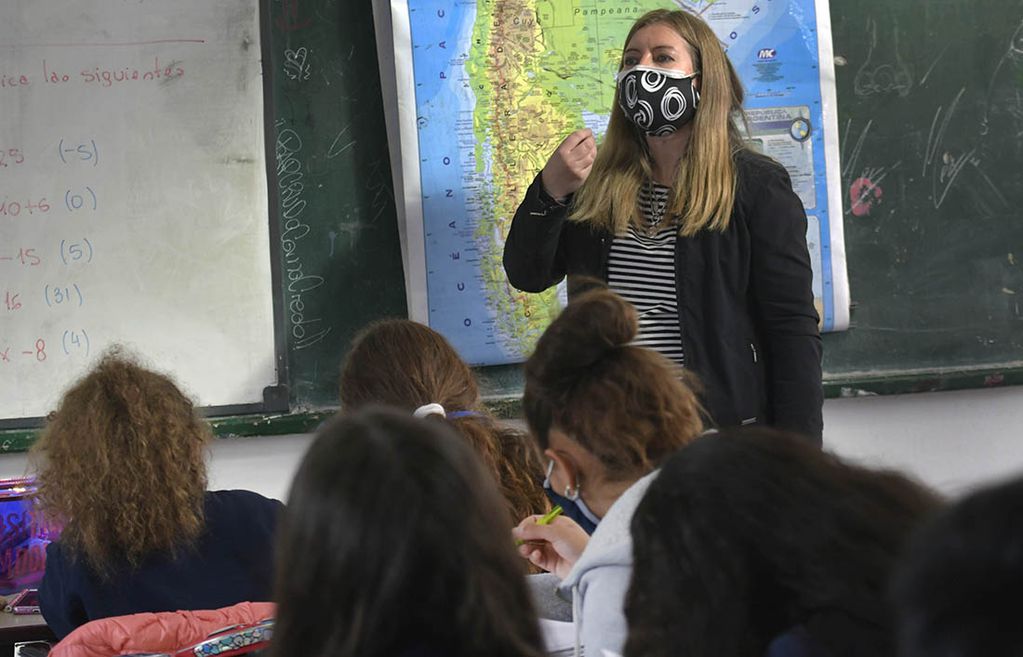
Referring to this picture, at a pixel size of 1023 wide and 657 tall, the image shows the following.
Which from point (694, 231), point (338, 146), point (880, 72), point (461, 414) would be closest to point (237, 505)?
point (461, 414)

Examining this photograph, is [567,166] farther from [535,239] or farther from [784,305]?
[784,305]

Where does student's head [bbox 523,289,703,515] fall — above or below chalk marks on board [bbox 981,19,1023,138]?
below

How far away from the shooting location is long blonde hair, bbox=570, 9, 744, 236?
7.73 ft

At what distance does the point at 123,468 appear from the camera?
1798 mm

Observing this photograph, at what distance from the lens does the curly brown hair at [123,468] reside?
176cm

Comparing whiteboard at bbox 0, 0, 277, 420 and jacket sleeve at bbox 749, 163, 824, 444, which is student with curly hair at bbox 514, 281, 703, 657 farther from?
whiteboard at bbox 0, 0, 277, 420

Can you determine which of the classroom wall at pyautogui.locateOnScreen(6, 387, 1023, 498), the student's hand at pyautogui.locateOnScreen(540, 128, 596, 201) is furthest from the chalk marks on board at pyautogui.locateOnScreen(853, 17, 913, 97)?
the student's hand at pyautogui.locateOnScreen(540, 128, 596, 201)

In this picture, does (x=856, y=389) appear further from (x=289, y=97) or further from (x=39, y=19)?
(x=39, y=19)

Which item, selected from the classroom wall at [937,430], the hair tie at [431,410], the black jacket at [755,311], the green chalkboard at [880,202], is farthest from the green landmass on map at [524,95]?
the hair tie at [431,410]

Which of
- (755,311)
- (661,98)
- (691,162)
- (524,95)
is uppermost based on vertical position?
(524,95)

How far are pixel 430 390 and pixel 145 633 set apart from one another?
690 millimetres

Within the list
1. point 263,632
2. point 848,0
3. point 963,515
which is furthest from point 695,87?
point 963,515

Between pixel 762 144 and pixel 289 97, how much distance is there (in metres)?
1.28

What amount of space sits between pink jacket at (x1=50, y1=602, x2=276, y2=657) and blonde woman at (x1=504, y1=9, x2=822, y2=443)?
3.66ft
